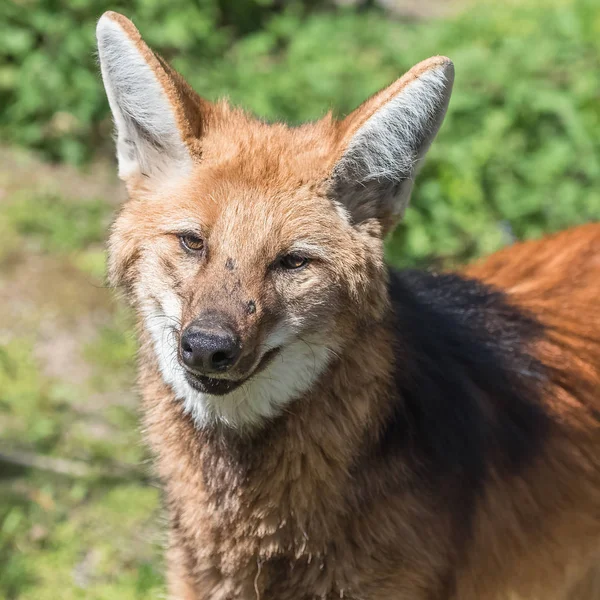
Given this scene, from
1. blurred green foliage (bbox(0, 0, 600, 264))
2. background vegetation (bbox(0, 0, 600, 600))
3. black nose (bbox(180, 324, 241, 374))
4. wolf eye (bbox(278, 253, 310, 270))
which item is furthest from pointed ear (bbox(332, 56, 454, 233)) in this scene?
blurred green foliage (bbox(0, 0, 600, 264))

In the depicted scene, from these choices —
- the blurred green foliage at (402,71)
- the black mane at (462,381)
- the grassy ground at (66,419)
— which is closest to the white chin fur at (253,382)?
the black mane at (462,381)

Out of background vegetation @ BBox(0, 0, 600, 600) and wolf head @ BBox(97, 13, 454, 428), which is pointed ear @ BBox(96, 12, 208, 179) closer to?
wolf head @ BBox(97, 13, 454, 428)

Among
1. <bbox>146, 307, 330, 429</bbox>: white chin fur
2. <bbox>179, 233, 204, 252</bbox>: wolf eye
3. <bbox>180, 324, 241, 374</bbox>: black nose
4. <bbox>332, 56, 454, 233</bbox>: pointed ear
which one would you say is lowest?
<bbox>146, 307, 330, 429</bbox>: white chin fur

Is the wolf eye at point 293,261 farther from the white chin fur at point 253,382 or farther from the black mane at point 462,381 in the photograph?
the black mane at point 462,381

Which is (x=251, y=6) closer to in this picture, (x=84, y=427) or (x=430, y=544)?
(x=84, y=427)

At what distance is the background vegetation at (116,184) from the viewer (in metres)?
3.88

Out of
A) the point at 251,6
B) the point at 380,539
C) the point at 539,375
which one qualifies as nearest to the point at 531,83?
the point at 251,6

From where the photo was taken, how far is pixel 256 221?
8.16 ft

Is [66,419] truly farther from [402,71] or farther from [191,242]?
[402,71]

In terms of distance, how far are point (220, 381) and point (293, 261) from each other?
0.43 meters

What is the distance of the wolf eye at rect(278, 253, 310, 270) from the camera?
99.4 inches

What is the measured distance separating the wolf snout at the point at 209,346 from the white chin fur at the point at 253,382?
0.78ft

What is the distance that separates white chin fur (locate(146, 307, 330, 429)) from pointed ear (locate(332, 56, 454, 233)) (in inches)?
19.6

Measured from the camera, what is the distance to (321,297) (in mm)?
2525
